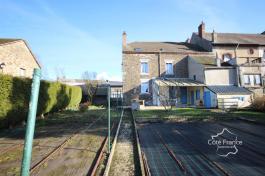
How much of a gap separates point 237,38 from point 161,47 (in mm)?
13170

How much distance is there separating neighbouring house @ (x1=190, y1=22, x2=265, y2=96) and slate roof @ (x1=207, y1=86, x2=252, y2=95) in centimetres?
147

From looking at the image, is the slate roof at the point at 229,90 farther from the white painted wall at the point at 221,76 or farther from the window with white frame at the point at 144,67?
the window with white frame at the point at 144,67

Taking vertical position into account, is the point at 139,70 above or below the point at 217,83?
above

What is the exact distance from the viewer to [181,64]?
3509 centimetres

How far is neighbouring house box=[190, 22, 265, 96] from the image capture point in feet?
99.9

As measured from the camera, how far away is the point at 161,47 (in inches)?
1443

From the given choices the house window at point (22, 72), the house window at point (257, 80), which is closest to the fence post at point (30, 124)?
the house window at point (22, 72)

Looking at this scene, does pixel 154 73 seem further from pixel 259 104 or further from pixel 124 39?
pixel 259 104

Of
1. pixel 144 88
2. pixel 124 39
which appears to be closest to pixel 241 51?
pixel 144 88

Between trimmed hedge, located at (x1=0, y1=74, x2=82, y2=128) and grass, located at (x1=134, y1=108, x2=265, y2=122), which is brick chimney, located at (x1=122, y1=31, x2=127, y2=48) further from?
trimmed hedge, located at (x1=0, y1=74, x2=82, y2=128)

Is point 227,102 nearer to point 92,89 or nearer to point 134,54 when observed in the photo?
point 134,54

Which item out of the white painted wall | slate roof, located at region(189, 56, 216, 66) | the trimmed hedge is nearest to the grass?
the trimmed hedge

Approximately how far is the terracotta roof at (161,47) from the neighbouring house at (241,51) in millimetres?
2174

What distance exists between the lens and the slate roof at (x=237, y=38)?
118 feet
